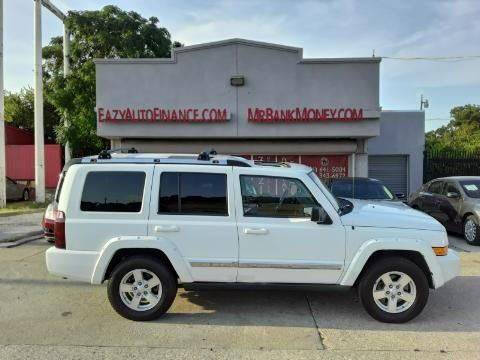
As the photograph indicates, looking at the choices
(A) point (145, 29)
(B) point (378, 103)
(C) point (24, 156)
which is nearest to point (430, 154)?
(B) point (378, 103)

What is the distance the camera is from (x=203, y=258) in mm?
5445

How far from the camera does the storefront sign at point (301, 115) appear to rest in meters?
15.1

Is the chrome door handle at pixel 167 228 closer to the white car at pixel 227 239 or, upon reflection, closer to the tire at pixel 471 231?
the white car at pixel 227 239

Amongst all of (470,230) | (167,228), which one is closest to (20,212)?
(167,228)

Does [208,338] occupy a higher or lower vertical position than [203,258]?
lower

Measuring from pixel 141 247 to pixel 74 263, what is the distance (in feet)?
2.56

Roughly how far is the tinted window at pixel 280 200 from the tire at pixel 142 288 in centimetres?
117

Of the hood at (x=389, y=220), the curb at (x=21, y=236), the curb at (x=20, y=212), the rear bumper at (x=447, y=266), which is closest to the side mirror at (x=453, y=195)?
the hood at (x=389, y=220)

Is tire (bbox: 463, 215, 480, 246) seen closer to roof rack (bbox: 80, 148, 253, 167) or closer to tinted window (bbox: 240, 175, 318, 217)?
tinted window (bbox: 240, 175, 318, 217)

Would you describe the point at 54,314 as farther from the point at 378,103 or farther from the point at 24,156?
the point at 24,156

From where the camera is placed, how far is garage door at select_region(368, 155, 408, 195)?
18.5m

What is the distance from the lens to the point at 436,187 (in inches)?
491

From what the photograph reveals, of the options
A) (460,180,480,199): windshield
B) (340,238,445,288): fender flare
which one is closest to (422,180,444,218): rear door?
(460,180,480,199): windshield

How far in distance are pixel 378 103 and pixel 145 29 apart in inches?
484
